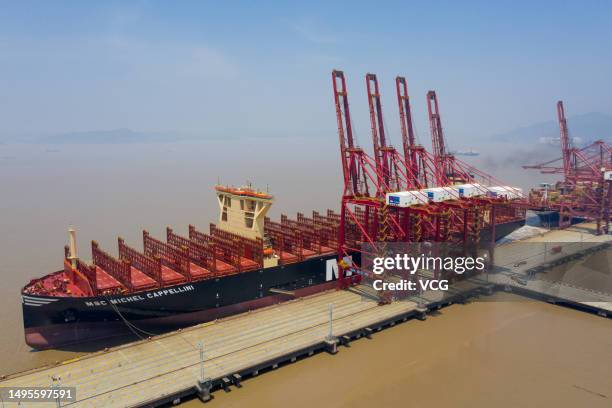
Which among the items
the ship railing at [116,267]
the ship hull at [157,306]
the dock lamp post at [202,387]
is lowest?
the dock lamp post at [202,387]

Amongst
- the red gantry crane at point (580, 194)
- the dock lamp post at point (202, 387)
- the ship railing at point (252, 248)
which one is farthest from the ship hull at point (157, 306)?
the red gantry crane at point (580, 194)

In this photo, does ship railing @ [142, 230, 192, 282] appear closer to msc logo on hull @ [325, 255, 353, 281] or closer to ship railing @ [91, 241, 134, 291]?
ship railing @ [91, 241, 134, 291]

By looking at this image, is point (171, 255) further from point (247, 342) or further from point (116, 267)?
point (247, 342)

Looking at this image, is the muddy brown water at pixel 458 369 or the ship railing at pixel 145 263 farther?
the ship railing at pixel 145 263

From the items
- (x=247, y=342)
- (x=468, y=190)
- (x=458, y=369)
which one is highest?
(x=468, y=190)

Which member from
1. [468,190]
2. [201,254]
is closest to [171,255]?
[201,254]

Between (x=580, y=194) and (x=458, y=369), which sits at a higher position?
(x=580, y=194)

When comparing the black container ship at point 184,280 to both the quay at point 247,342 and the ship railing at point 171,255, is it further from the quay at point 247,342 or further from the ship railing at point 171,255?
the quay at point 247,342
